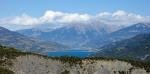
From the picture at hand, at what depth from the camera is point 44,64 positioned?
191 m

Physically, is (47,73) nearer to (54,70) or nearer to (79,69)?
(54,70)

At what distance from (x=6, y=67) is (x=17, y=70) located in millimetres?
8462

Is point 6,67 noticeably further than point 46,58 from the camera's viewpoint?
No

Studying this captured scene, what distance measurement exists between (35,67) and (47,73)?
6.91m

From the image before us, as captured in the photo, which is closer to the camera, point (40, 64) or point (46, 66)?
point (40, 64)

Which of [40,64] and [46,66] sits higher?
[40,64]

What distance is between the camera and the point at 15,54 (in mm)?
185125

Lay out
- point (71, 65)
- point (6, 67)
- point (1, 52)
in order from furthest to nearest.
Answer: point (71, 65) < point (1, 52) < point (6, 67)

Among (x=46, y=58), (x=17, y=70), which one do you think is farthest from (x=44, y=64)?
(x=17, y=70)

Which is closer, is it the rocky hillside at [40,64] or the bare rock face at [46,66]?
the rocky hillside at [40,64]

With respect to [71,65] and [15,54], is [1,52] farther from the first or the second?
[71,65]

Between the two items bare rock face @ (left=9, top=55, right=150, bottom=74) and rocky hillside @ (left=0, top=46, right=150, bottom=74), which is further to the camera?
bare rock face @ (left=9, top=55, right=150, bottom=74)

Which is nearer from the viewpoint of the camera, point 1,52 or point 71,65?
point 1,52

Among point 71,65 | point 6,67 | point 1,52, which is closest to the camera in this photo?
point 6,67
